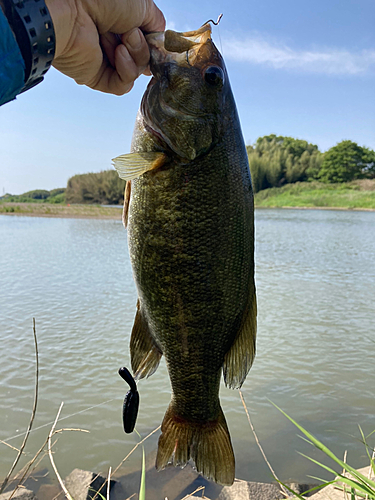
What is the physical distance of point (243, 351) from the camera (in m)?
1.71

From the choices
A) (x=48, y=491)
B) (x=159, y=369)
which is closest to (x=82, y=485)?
(x=48, y=491)

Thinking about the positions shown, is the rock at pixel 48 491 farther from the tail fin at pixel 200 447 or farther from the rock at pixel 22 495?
the tail fin at pixel 200 447

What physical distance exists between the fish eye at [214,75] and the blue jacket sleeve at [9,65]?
706 mm

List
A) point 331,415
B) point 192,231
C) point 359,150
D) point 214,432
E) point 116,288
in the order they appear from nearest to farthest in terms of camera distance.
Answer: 1. point 192,231
2. point 214,432
3. point 331,415
4. point 116,288
5. point 359,150

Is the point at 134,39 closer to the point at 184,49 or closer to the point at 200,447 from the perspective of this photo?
the point at 184,49

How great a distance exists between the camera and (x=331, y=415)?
419cm

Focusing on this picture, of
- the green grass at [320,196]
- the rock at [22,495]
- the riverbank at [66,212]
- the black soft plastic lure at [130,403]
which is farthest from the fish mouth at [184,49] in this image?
the green grass at [320,196]

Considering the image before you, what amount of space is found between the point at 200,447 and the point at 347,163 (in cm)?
6575

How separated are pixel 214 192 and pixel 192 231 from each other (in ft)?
0.59

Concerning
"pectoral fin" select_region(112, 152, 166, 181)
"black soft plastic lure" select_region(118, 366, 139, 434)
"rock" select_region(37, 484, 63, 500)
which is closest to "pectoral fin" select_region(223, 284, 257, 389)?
"black soft plastic lure" select_region(118, 366, 139, 434)

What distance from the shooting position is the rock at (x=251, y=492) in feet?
9.55

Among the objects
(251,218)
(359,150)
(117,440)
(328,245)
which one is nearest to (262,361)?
(117,440)

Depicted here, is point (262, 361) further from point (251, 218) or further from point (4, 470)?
point (251, 218)

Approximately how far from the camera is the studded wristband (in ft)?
4.11
